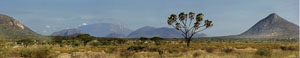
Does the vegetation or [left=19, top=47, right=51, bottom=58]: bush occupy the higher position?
[left=19, top=47, right=51, bottom=58]: bush

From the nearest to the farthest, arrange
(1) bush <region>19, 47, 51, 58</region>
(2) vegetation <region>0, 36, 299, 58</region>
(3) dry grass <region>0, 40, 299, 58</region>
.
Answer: (1) bush <region>19, 47, 51, 58</region> < (3) dry grass <region>0, 40, 299, 58</region> < (2) vegetation <region>0, 36, 299, 58</region>

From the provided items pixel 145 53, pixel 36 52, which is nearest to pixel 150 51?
pixel 145 53

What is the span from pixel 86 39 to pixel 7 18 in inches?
2488

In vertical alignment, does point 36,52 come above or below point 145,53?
above

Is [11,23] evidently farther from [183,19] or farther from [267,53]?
[267,53]

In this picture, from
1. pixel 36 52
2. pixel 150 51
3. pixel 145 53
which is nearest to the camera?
pixel 36 52

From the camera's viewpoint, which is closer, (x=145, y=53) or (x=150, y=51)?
(x=145, y=53)

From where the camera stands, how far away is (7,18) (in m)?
119

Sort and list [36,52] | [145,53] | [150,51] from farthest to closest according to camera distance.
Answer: [150,51] < [145,53] < [36,52]

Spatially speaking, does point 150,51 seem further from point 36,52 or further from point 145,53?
point 36,52

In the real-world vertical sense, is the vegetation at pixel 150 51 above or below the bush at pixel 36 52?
below

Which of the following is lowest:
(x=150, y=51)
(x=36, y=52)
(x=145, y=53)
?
(x=150, y=51)

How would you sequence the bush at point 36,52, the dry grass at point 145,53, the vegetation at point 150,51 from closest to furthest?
the bush at point 36,52, the dry grass at point 145,53, the vegetation at point 150,51

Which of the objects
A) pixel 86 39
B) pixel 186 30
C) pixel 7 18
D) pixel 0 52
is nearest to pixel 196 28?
pixel 186 30
